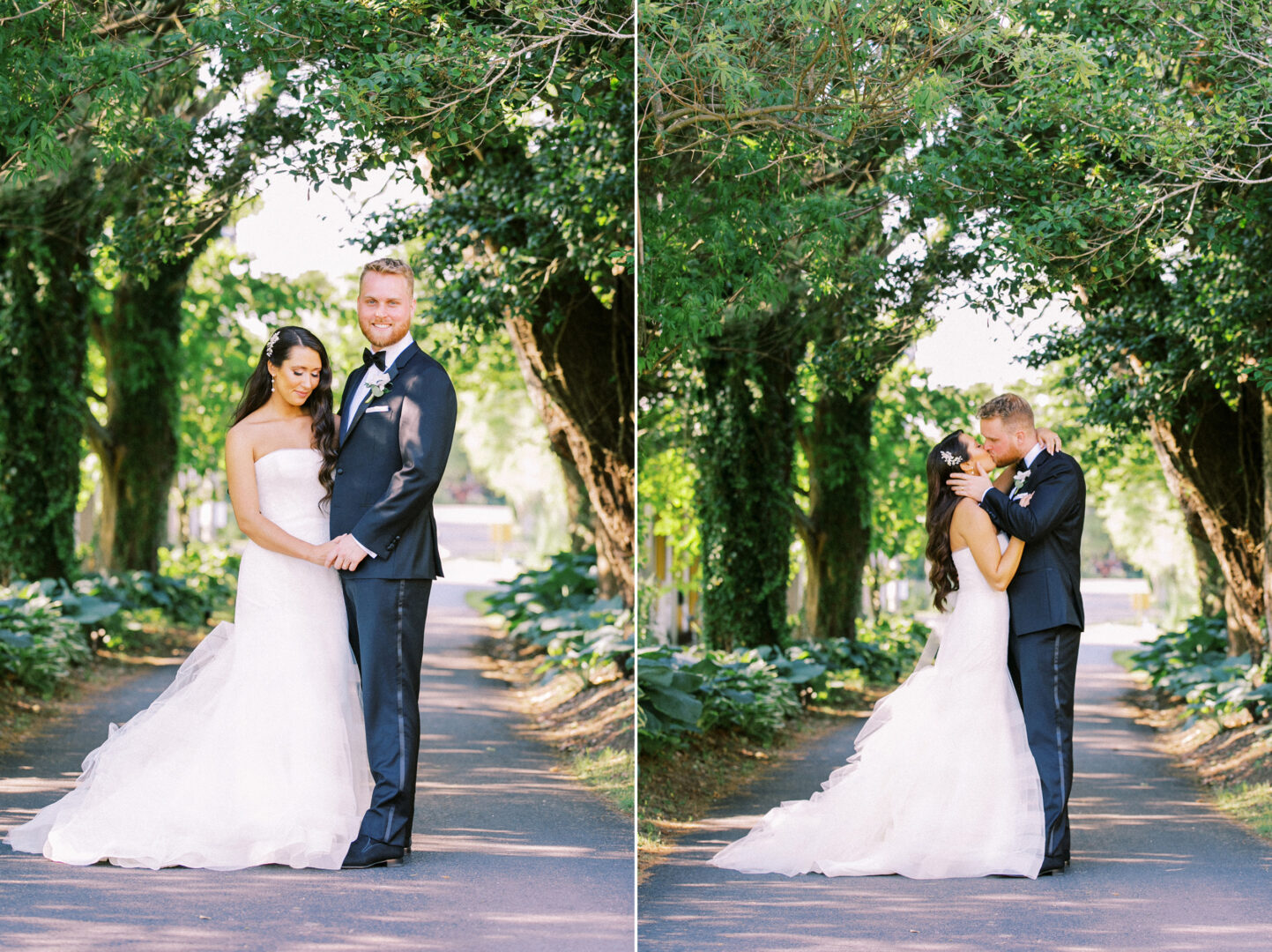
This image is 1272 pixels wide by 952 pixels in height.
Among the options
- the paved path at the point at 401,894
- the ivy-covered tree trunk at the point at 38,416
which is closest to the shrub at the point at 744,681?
the paved path at the point at 401,894

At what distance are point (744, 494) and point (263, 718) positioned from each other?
2.15m

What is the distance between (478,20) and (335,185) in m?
0.96

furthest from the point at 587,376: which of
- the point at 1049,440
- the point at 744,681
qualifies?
the point at 1049,440

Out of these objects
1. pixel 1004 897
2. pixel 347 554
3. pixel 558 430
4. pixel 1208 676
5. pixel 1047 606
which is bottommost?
pixel 1004 897

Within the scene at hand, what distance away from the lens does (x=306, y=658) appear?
4.01 m

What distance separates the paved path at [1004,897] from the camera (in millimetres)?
3555

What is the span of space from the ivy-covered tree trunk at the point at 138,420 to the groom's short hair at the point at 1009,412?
6890 millimetres

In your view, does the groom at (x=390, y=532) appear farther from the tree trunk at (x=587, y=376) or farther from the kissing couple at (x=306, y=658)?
the tree trunk at (x=587, y=376)

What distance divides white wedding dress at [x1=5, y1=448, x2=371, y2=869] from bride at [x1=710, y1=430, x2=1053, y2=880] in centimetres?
138

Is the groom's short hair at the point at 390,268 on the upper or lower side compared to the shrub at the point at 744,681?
upper

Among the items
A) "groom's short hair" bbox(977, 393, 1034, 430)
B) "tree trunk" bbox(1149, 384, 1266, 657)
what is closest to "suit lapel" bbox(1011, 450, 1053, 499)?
"groom's short hair" bbox(977, 393, 1034, 430)

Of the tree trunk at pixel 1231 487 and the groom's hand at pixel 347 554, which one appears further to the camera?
the tree trunk at pixel 1231 487

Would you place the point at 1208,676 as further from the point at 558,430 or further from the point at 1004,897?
the point at 558,430

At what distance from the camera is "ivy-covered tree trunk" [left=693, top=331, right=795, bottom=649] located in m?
4.84
